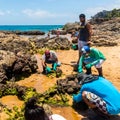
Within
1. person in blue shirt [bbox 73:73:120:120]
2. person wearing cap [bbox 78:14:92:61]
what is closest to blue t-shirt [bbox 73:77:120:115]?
person in blue shirt [bbox 73:73:120:120]

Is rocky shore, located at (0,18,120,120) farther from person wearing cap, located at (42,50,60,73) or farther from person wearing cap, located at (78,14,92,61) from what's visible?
person wearing cap, located at (78,14,92,61)

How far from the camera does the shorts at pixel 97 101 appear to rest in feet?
25.7

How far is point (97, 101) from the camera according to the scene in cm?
789

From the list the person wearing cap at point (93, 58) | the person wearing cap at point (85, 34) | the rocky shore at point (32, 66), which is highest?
the person wearing cap at point (85, 34)

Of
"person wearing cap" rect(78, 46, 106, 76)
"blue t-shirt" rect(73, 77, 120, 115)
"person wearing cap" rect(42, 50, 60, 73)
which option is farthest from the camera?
"person wearing cap" rect(42, 50, 60, 73)

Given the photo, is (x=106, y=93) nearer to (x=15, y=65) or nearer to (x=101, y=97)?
(x=101, y=97)

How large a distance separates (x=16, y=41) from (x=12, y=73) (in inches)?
226

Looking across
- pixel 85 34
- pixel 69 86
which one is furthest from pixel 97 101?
pixel 85 34

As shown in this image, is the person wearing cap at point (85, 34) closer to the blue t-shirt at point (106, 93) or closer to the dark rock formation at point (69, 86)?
the dark rock formation at point (69, 86)

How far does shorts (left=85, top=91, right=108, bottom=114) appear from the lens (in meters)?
7.84

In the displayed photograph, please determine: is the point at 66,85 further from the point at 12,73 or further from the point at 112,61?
the point at 112,61

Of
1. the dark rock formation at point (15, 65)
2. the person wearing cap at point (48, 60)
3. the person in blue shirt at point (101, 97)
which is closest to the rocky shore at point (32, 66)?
the dark rock formation at point (15, 65)

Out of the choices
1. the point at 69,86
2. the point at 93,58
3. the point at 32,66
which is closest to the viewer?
the point at 69,86

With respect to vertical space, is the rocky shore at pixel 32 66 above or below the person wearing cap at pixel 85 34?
below
